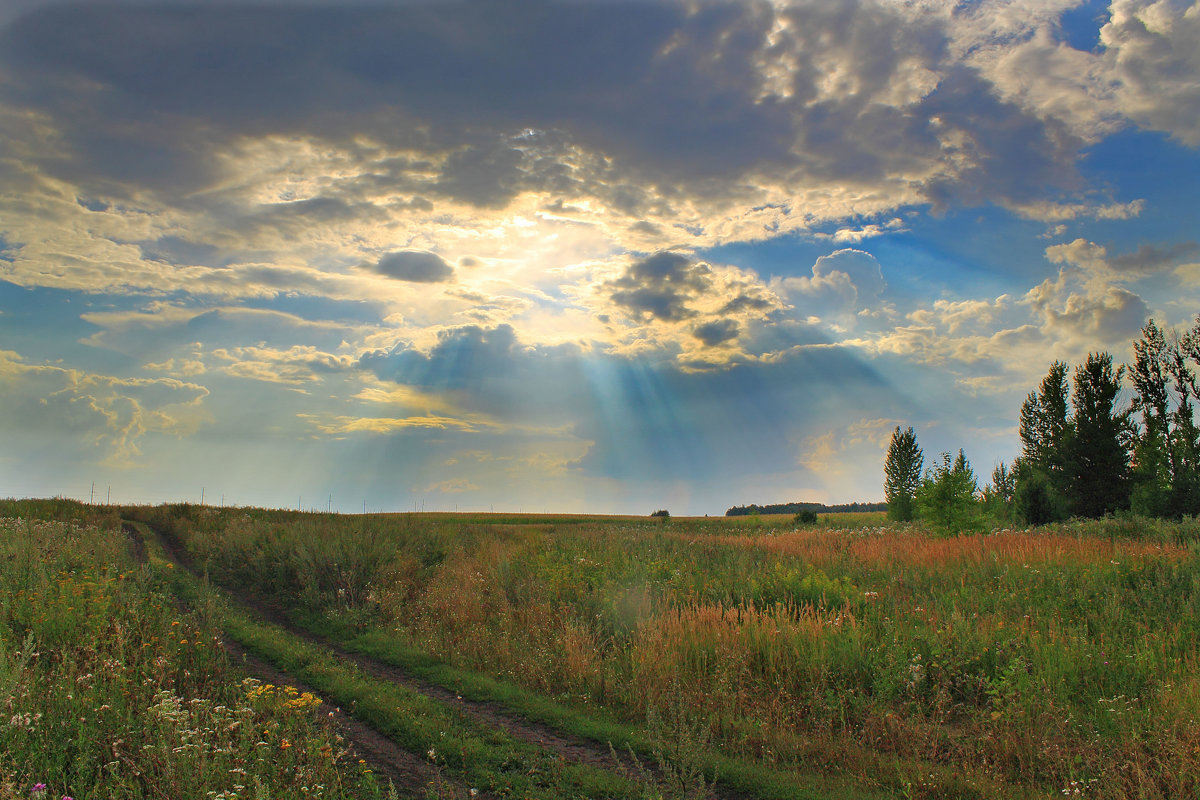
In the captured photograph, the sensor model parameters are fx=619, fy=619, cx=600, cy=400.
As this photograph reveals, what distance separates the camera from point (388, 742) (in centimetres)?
718

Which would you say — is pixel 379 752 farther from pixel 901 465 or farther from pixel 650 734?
pixel 901 465

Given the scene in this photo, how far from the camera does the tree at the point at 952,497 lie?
24.2 meters

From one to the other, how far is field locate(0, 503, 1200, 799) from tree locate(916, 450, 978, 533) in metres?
8.35

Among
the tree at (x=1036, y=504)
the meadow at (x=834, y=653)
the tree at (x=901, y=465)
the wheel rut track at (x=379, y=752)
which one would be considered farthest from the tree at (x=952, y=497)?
the tree at (x=901, y=465)

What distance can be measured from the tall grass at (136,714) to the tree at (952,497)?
24.1 meters

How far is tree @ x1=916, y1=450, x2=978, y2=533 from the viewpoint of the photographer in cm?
2419

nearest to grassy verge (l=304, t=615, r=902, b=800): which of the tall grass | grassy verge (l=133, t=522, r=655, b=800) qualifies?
grassy verge (l=133, t=522, r=655, b=800)

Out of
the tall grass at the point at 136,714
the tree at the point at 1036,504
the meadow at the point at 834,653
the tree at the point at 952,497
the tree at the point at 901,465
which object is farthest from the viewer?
the tree at the point at 901,465

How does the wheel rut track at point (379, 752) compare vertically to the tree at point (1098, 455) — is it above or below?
below

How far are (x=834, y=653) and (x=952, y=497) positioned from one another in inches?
747

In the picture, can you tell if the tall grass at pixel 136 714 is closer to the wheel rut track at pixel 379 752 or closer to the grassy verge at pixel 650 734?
the wheel rut track at pixel 379 752

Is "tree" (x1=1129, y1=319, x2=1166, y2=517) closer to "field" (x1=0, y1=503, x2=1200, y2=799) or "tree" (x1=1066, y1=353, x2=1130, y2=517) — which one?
"tree" (x1=1066, y1=353, x2=1130, y2=517)

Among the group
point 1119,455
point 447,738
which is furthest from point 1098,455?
point 447,738

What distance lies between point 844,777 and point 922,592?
708 cm
